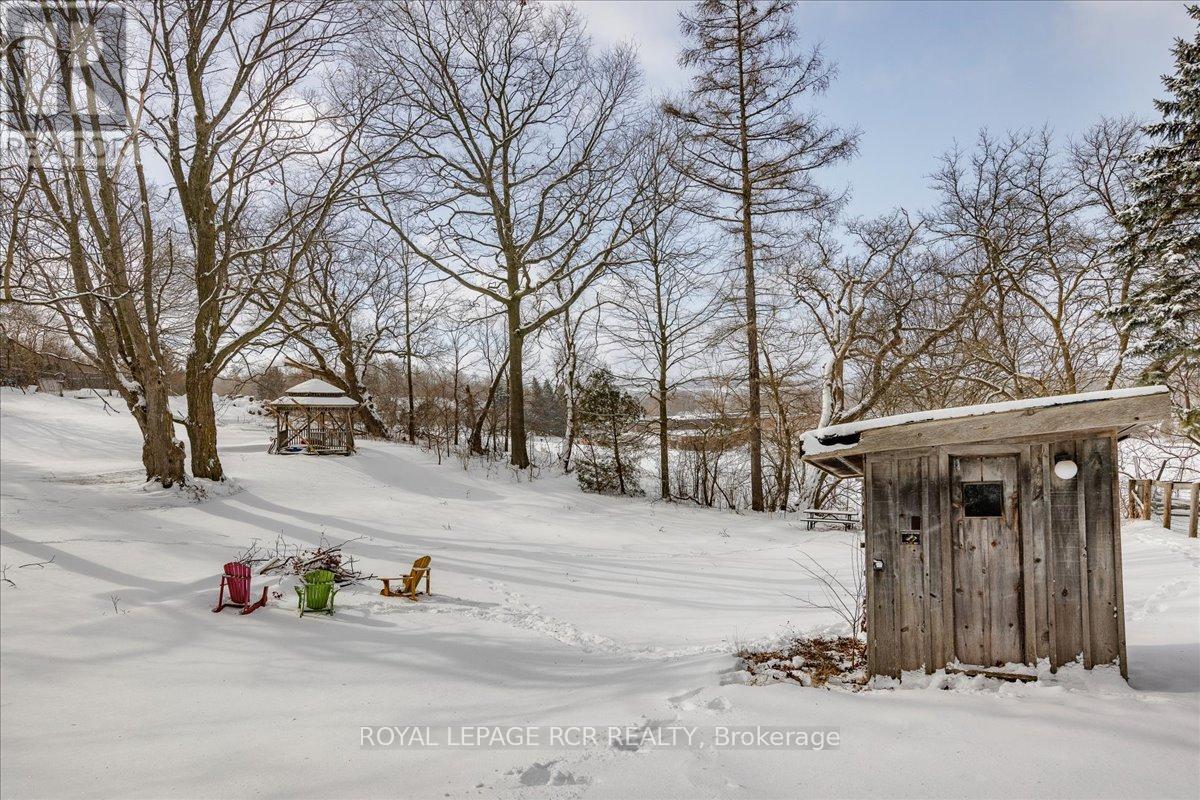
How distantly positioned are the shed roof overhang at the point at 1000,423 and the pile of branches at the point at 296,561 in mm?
6413

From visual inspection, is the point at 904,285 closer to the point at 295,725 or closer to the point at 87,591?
the point at 295,725

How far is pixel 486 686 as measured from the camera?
17.2 feet

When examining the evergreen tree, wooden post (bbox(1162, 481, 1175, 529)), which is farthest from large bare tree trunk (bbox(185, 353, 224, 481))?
wooden post (bbox(1162, 481, 1175, 529))

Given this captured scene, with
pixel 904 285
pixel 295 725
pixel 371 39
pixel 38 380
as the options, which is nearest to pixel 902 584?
pixel 295 725

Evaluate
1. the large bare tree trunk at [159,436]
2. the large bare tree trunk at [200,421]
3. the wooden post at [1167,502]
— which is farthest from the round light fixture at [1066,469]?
the large bare tree trunk at [200,421]

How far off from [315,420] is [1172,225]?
2414cm

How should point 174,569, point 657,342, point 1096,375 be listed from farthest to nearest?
point 657,342
point 1096,375
point 174,569

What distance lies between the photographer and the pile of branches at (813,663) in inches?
199

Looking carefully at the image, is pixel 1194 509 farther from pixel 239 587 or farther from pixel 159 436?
pixel 159 436

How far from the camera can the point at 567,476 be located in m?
20.4

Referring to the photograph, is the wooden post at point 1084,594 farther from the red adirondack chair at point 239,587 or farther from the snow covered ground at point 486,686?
the red adirondack chair at point 239,587

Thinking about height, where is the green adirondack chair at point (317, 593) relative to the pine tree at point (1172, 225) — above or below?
below

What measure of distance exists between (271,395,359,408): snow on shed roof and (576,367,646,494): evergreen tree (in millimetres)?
7725

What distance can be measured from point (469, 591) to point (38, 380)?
32674 mm
